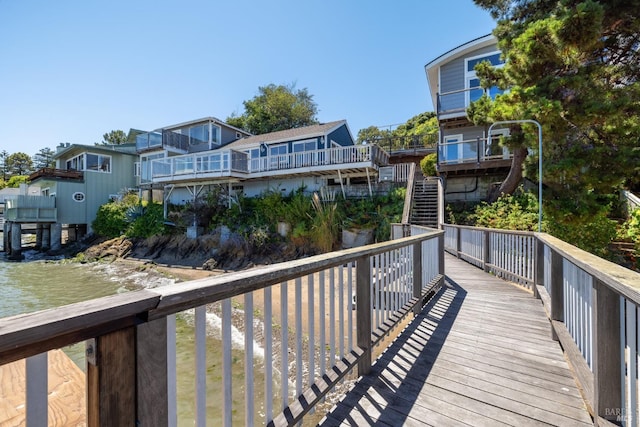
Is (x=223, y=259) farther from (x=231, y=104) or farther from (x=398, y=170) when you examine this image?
(x=231, y=104)

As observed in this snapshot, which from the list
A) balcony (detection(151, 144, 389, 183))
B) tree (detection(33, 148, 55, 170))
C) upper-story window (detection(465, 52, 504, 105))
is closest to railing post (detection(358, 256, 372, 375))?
balcony (detection(151, 144, 389, 183))

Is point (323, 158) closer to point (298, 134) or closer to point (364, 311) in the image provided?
point (298, 134)

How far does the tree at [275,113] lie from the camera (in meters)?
29.6

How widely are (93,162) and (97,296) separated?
16.9 meters

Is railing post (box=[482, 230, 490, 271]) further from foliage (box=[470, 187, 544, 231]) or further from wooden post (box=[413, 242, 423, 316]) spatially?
wooden post (box=[413, 242, 423, 316])

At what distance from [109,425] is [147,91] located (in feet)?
59.8

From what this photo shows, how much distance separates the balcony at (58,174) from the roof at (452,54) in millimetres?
24520

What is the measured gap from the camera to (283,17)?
11320 millimetres

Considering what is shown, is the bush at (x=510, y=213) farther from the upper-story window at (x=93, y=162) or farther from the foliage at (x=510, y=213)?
the upper-story window at (x=93, y=162)

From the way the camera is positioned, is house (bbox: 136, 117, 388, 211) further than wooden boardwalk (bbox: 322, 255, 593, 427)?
Yes

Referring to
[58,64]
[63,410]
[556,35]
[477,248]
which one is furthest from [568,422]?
[58,64]

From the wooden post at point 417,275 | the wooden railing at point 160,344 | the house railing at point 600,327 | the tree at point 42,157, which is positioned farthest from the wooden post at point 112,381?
the tree at point 42,157

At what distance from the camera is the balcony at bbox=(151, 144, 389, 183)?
13.5 meters

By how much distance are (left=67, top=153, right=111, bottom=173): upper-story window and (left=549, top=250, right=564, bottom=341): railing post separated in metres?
27.1
